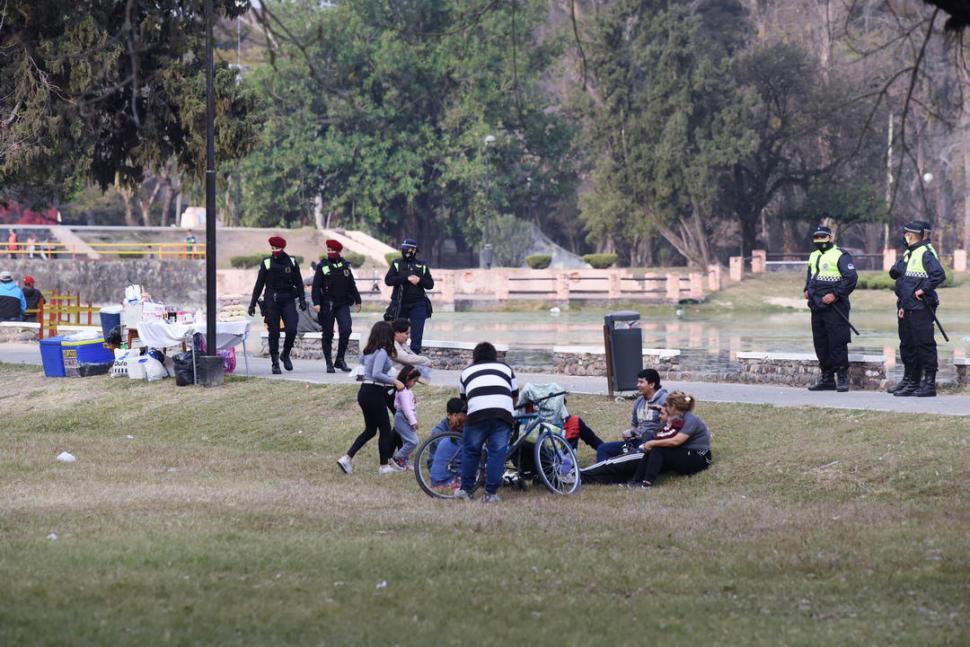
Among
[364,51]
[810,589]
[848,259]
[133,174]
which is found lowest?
[810,589]

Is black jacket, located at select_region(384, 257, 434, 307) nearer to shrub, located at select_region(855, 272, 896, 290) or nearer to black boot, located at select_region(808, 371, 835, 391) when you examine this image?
black boot, located at select_region(808, 371, 835, 391)

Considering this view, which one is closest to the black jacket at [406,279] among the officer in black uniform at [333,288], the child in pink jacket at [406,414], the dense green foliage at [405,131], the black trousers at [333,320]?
the officer in black uniform at [333,288]

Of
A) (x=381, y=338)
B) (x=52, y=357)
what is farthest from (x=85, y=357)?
(x=381, y=338)

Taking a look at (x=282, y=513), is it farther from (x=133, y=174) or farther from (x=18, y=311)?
(x=18, y=311)

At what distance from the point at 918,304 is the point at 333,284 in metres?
8.57

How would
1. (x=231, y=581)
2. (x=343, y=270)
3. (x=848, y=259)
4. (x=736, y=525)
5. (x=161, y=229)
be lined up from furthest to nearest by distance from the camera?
1. (x=161, y=229)
2. (x=343, y=270)
3. (x=848, y=259)
4. (x=736, y=525)
5. (x=231, y=581)

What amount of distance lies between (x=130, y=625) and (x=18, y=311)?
2535cm

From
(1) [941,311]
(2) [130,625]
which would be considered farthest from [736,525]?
(1) [941,311]

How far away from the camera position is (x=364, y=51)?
245 feet

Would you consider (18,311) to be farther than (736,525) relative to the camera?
Yes

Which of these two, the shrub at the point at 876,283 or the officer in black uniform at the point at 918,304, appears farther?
the shrub at the point at 876,283

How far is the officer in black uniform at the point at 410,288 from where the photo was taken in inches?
777

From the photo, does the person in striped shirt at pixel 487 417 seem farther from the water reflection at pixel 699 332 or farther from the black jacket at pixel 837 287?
the water reflection at pixel 699 332

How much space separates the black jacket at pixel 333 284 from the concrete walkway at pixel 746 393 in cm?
115
